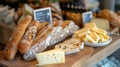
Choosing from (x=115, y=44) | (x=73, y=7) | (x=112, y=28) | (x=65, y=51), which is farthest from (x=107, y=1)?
(x=65, y=51)

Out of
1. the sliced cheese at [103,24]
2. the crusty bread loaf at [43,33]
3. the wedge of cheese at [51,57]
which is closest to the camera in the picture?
the wedge of cheese at [51,57]

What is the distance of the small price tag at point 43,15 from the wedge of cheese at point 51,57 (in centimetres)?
42

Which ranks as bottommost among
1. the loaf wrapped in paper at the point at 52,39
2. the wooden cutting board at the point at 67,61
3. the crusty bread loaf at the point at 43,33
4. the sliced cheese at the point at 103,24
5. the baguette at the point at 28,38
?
the sliced cheese at the point at 103,24

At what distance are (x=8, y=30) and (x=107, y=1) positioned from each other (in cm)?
103

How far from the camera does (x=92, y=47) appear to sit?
1.16 metres

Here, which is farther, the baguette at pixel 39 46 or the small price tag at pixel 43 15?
the small price tag at pixel 43 15

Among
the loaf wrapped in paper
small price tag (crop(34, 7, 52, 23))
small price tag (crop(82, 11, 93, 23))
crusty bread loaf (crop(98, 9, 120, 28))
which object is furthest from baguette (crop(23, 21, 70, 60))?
crusty bread loaf (crop(98, 9, 120, 28))

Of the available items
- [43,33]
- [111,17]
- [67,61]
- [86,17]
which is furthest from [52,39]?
[111,17]

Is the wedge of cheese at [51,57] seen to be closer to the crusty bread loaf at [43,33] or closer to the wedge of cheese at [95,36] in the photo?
the crusty bread loaf at [43,33]

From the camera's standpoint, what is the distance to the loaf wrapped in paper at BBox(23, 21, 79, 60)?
1006mm

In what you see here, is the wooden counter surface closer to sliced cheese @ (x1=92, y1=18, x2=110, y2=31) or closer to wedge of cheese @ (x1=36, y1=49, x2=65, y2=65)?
wedge of cheese @ (x1=36, y1=49, x2=65, y2=65)

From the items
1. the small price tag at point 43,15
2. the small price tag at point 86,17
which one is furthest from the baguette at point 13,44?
the small price tag at point 86,17

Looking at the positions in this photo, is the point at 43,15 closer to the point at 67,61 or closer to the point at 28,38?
the point at 28,38

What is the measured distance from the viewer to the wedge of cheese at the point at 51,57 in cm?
95
